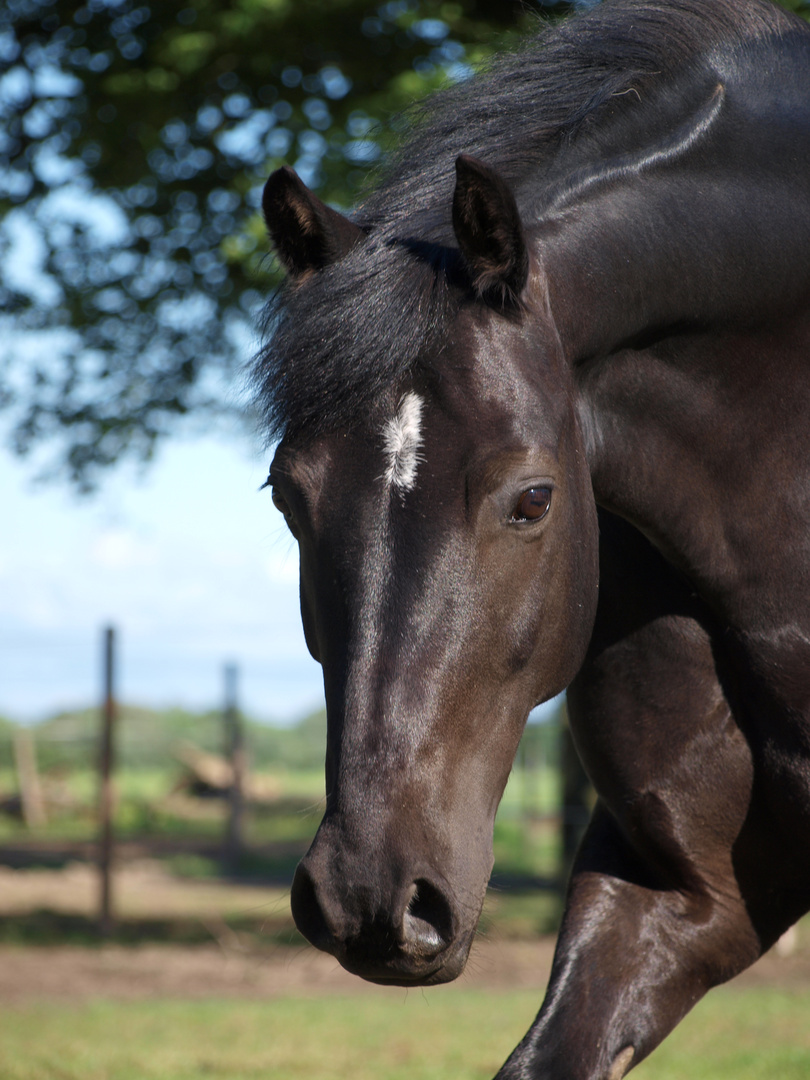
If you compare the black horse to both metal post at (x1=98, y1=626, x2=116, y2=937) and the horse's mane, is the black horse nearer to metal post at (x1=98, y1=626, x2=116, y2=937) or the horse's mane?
the horse's mane

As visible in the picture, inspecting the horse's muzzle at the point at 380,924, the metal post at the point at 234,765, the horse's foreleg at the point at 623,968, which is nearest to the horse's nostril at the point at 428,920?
the horse's muzzle at the point at 380,924

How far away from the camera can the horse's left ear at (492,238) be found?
2041mm

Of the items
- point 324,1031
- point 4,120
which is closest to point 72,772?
point 4,120

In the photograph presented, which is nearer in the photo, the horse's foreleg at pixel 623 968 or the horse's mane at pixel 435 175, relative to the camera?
the horse's mane at pixel 435 175

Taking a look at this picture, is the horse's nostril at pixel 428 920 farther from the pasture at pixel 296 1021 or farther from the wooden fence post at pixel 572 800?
the wooden fence post at pixel 572 800

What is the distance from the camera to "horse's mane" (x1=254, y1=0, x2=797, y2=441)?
6.79 feet

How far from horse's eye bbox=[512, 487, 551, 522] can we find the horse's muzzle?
64 cm

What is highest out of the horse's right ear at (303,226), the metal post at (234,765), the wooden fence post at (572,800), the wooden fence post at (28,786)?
the horse's right ear at (303,226)

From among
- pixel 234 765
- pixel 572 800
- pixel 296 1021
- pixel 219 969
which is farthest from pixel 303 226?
pixel 234 765

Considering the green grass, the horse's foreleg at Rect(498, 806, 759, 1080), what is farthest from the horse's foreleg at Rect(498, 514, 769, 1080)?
the green grass

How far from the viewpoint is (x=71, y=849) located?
12930 mm

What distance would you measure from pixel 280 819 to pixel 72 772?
471 centimetres

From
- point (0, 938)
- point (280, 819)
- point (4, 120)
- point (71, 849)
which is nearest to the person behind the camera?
point (0, 938)

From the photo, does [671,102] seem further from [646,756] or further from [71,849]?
[71,849]
